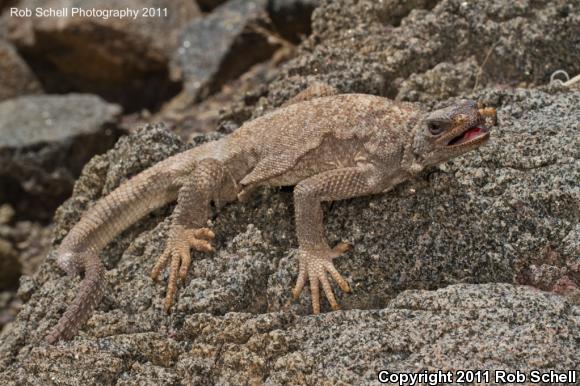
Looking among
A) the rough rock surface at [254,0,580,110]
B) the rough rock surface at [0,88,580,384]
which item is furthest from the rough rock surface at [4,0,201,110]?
the rough rock surface at [0,88,580,384]

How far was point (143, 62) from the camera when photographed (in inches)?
477

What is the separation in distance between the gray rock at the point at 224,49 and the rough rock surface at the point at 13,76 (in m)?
2.98

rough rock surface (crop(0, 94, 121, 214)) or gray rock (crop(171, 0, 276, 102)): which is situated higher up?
gray rock (crop(171, 0, 276, 102))

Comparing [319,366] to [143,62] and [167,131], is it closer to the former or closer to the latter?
[167,131]

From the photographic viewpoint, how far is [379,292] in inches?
192

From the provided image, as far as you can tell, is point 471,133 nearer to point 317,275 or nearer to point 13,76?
Answer: point 317,275

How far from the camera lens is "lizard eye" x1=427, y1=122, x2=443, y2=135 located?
491cm

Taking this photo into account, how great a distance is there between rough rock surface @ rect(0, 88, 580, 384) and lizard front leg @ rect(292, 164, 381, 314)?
0.10 metres

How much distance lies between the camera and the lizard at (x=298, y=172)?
16.2 ft

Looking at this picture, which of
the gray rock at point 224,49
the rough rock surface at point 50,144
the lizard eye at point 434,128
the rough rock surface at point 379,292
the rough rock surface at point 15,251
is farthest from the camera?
the gray rock at point 224,49

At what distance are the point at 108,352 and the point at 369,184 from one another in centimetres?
191

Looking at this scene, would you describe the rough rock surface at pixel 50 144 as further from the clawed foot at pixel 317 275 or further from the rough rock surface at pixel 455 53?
the clawed foot at pixel 317 275

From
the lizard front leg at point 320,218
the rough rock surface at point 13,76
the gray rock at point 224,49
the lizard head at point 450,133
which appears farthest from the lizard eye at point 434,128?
the rough rock surface at point 13,76

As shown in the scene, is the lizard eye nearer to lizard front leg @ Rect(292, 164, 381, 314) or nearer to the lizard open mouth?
the lizard open mouth
